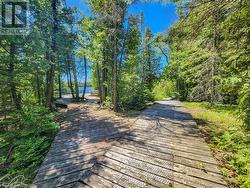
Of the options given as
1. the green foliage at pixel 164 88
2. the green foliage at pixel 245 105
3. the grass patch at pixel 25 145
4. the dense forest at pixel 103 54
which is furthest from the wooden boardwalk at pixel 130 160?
the green foliage at pixel 164 88

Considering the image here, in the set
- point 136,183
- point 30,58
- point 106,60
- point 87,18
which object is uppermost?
point 87,18

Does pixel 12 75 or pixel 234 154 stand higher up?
pixel 12 75

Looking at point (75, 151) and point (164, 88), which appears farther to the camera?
point (164, 88)

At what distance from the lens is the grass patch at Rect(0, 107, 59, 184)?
4264mm

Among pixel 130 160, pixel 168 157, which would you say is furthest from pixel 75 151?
pixel 168 157

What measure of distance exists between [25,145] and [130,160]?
3360mm

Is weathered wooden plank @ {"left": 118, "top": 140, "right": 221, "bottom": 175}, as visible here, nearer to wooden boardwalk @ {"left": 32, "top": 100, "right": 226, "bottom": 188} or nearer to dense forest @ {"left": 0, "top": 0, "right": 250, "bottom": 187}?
wooden boardwalk @ {"left": 32, "top": 100, "right": 226, "bottom": 188}

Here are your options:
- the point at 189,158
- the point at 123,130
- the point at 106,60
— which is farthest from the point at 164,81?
the point at 189,158

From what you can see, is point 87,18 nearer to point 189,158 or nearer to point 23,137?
point 23,137

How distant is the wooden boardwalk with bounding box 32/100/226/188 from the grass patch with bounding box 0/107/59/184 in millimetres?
345

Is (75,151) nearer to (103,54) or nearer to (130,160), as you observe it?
(130,160)

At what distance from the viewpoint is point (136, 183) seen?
10.7ft

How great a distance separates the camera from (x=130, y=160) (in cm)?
415

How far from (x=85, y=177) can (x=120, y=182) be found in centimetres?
68
